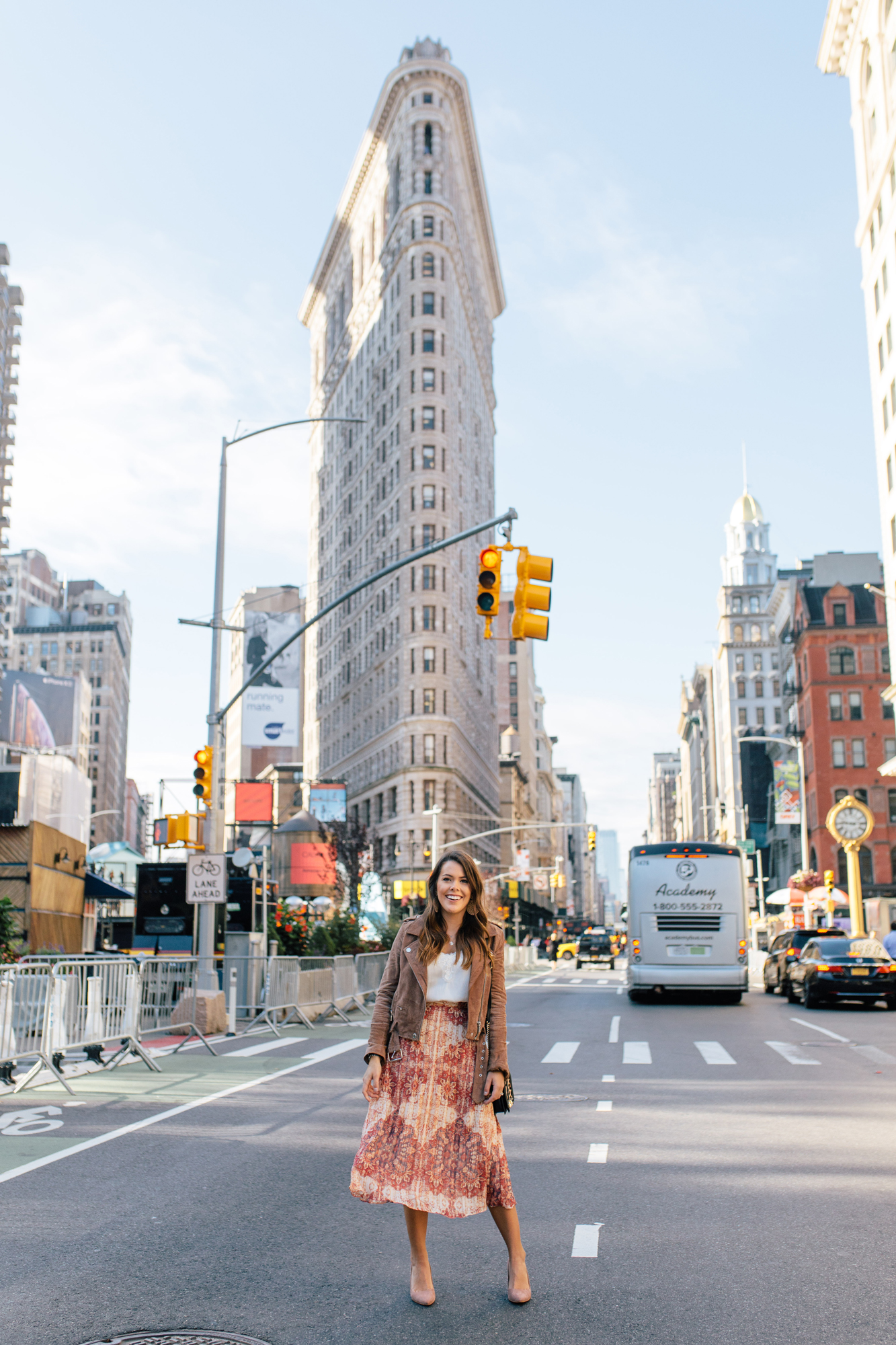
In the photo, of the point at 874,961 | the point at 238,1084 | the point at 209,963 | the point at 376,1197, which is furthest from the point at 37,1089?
the point at 874,961

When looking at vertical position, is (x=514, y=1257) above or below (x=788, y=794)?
below

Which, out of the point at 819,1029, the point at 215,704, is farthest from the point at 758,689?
the point at 215,704

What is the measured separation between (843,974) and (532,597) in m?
14.4

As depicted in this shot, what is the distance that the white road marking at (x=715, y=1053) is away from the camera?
15984 mm

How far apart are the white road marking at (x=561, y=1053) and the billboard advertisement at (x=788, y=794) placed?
147 ft

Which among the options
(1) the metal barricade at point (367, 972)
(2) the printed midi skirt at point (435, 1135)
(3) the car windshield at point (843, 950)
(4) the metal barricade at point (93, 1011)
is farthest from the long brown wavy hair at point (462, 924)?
(3) the car windshield at point (843, 950)

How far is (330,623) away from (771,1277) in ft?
366

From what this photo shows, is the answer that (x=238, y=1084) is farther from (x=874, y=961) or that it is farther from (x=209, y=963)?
(x=874, y=961)

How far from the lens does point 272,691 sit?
5984 cm

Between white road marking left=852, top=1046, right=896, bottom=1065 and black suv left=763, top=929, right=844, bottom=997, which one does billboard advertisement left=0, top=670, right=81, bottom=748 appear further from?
white road marking left=852, top=1046, right=896, bottom=1065

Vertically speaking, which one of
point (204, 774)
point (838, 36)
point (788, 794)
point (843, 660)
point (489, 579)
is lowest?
point (204, 774)

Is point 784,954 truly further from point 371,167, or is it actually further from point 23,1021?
point 371,167

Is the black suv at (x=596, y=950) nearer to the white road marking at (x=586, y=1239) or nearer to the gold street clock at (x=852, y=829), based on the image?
the gold street clock at (x=852, y=829)

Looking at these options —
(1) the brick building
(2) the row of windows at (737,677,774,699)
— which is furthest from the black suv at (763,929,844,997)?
(2) the row of windows at (737,677,774,699)
